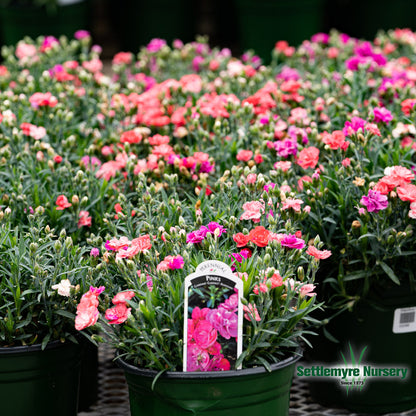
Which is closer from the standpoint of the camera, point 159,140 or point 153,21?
point 159,140

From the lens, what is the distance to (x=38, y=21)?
20.1ft

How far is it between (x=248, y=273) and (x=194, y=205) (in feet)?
1.62

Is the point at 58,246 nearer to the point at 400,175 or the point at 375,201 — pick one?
the point at 375,201

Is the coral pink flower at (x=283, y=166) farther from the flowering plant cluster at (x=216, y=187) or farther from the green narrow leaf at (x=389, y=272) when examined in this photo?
the green narrow leaf at (x=389, y=272)

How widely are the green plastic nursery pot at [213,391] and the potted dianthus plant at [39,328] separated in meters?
0.24

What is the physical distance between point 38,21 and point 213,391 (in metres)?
4.86

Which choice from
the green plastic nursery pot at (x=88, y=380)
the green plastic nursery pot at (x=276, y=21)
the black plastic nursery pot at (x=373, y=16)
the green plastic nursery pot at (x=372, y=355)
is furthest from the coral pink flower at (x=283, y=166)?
the black plastic nursery pot at (x=373, y=16)

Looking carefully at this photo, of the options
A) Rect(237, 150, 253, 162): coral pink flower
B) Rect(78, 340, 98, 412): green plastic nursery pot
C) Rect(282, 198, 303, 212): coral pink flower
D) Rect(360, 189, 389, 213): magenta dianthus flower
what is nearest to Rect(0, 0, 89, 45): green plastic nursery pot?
Rect(237, 150, 253, 162): coral pink flower

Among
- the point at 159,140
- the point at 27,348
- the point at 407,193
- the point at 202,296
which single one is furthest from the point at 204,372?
the point at 159,140

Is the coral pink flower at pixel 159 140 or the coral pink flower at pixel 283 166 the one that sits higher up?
the coral pink flower at pixel 159 140

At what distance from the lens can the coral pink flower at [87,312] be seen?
6.31 ft

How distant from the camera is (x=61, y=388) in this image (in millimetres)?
2168

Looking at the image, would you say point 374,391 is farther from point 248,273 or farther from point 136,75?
point 136,75

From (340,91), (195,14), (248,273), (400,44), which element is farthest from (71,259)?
(195,14)
